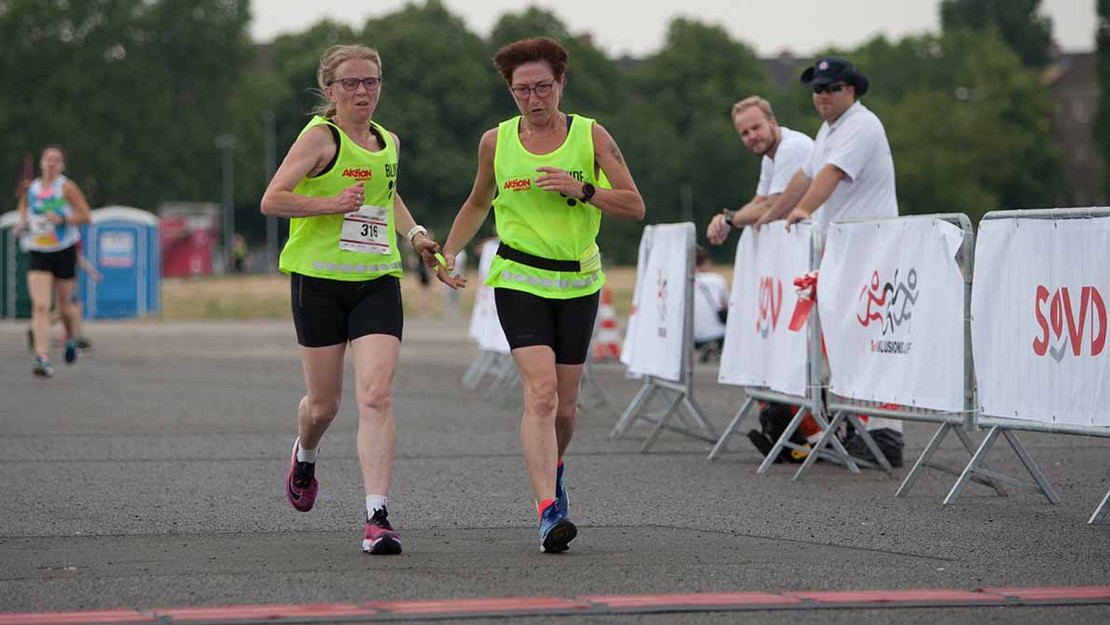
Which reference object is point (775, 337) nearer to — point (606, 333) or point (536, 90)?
point (536, 90)

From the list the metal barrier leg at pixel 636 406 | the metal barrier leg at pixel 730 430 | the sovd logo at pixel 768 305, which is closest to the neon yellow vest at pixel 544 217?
the sovd logo at pixel 768 305

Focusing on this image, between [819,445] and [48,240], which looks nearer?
[819,445]

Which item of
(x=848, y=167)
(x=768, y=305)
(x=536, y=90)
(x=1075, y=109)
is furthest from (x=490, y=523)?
(x=1075, y=109)

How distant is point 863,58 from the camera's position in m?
114

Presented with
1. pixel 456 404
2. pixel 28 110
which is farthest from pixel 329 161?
pixel 28 110

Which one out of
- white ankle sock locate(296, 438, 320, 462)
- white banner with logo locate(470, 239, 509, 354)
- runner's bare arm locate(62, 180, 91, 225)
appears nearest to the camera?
white ankle sock locate(296, 438, 320, 462)

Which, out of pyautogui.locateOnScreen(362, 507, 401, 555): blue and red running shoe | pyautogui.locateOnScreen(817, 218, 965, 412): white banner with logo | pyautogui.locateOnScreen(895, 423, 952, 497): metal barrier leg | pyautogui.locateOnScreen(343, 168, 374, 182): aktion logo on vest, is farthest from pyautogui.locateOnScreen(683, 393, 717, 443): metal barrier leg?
pyautogui.locateOnScreen(362, 507, 401, 555): blue and red running shoe

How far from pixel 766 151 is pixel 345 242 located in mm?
4622

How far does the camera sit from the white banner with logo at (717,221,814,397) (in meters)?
10.6

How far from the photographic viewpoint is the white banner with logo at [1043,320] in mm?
8234

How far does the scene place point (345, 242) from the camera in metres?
7.69

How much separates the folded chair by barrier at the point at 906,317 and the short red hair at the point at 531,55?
2430mm

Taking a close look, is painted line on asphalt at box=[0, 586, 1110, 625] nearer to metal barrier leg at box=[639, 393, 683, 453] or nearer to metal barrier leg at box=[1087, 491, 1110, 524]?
metal barrier leg at box=[1087, 491, 1110, 524]

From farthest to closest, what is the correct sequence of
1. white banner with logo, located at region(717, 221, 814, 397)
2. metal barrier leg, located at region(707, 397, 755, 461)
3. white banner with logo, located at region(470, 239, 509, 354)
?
white banner with logo, located at region(470, 239, 509, 354)
metal barrier leg, located at region(707, 397, 755, 461)
white banner with logo, located at region(717, 221, 814, 397)
